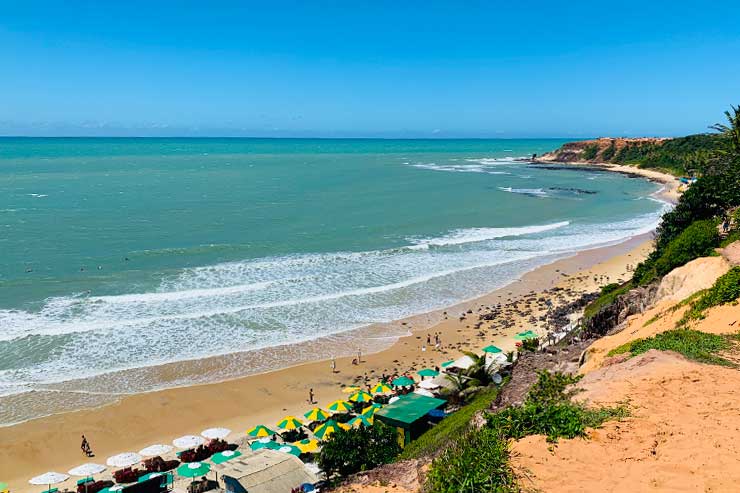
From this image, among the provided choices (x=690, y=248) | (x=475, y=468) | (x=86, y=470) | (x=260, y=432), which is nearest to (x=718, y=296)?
(x=690, y=248)

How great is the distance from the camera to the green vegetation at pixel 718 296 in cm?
1493

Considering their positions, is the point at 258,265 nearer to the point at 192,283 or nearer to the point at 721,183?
the point at 192,283

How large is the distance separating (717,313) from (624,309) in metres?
7.71

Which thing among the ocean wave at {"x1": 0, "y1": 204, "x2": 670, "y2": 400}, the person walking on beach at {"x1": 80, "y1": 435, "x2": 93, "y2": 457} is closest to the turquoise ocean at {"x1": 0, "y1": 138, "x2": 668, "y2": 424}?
the ocean wave at {"x1": 0, "y1": 204, "x2": 670, "y2": 400}

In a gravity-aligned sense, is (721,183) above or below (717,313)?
above

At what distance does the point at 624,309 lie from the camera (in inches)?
868

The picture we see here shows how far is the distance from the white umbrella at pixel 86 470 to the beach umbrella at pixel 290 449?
19.4 feet

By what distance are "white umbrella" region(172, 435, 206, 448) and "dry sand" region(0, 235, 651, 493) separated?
46.8 inches

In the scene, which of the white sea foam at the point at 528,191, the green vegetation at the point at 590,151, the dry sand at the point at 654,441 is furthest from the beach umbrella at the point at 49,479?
the green vegetation at the point at 590,151

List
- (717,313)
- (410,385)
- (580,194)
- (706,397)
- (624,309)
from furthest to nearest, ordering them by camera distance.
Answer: (580,194), (410,385), (624,309), (717,313), (706,397)

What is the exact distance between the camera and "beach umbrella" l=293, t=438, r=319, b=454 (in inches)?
754

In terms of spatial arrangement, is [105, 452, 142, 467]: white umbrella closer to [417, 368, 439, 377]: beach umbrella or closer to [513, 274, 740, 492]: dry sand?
[417, 368, 439, 377]: beach umbrella

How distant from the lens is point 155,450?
1897 cm

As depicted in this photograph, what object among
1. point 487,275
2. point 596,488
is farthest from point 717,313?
point 487,275
